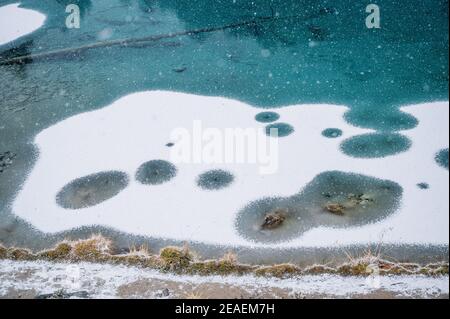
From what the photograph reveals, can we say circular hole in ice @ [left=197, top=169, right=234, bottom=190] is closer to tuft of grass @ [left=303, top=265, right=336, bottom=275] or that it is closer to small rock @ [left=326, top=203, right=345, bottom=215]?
small rock @ [left=326, top=203, right=345, bottom=215]

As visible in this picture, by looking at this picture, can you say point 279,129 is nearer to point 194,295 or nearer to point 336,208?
point 336,208

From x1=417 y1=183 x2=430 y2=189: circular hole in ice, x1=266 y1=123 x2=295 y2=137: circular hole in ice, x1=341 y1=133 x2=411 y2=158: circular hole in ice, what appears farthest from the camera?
x1=266 y1=123 x2=295 y2=137: circular hole in ice

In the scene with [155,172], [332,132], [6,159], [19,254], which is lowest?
[19,254]

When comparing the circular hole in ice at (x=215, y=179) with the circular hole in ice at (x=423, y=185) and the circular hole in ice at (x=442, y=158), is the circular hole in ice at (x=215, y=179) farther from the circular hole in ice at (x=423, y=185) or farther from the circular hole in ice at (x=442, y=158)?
the circular hole in ice at (x=442, y=158)

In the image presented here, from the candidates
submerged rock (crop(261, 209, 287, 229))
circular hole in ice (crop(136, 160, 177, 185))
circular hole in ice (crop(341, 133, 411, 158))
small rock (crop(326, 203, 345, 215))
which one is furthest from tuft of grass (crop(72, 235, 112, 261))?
circular hole in ice (crop(341, 133, 411, 158))

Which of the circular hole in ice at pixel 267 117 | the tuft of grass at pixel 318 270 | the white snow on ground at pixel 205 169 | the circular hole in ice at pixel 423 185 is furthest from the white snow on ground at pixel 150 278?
the circular hole in ice at pixel 267 117

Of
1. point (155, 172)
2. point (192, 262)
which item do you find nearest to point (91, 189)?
point (155, 172)
